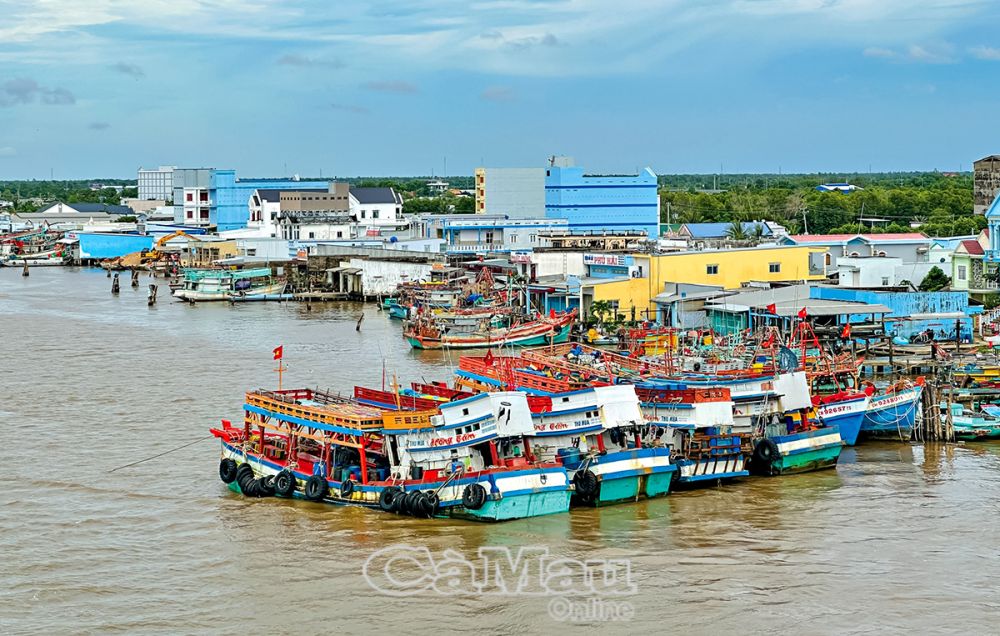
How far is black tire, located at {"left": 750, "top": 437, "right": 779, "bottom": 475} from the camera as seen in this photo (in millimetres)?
18719

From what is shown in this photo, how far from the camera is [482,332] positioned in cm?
3403

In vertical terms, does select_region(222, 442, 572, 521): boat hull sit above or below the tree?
below

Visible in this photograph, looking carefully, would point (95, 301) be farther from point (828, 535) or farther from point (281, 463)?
point (828, 535)

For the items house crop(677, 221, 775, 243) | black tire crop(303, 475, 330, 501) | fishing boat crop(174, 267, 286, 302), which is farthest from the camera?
house crop(677, 221, 775, 243)

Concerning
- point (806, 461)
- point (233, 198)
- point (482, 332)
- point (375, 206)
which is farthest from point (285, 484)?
point (233, 198)

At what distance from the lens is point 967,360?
24875mm

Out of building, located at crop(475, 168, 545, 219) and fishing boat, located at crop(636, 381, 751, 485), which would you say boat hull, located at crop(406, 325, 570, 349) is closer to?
fishing boat, located at crop(636, 381, 751, 485)

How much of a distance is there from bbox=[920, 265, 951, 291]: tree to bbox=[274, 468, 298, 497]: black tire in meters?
21.1

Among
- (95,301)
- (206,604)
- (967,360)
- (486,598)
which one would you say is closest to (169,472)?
(206,604)

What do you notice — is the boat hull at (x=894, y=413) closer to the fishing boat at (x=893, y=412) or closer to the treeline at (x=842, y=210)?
the fishing boat at (x=893, y=412)

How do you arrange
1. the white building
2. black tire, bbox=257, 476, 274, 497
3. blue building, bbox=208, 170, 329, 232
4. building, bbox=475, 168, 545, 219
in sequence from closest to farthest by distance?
black tire, bbox=257, 476, 274, 497
building, bbox=475, 168, 545, 219
the white building
blue building, bbox=208, 170, 329, 232

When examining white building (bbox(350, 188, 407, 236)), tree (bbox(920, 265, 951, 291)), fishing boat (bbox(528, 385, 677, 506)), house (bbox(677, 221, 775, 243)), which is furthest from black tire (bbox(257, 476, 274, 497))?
white building (bbox(350, 188, 407, 236))

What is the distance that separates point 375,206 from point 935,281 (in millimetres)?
40794

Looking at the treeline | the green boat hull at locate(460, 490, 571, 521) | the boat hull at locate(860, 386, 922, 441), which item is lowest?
the green boat hull at locate(460, 490, 571, 521)
